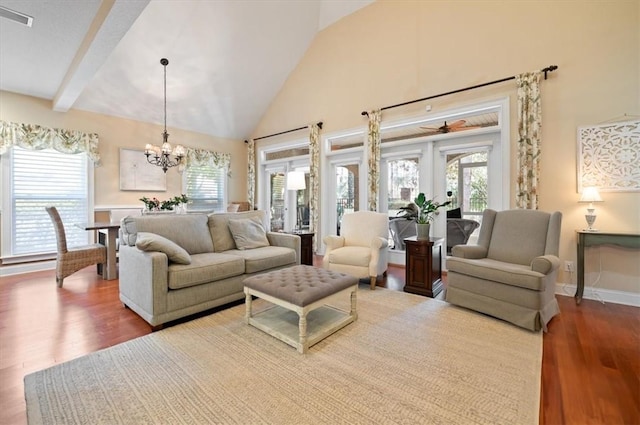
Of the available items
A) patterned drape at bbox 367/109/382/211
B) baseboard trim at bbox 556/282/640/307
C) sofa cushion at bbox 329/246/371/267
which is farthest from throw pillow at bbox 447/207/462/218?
sofa cushion at bbox 329/246/371/267

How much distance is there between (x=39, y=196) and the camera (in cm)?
470

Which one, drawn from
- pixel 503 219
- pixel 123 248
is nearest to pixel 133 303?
pixel 123 248

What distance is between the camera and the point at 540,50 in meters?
3.46

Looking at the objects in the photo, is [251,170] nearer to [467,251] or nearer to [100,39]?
[100,39]

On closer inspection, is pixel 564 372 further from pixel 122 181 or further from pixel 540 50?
pixel 122 181

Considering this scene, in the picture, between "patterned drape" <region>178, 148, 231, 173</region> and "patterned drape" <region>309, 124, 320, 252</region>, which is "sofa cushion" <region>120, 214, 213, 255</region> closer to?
"patterned drape" <region>309, 124, 320, 252</region>

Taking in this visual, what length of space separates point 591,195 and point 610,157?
470mm

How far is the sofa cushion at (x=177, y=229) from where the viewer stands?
2.87 meters

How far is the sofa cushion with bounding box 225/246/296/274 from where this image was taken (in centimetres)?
311

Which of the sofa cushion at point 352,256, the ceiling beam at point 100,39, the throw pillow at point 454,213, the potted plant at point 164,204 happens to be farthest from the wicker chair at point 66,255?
the throw pillow at point 454,213

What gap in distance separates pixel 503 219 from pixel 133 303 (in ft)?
13.2

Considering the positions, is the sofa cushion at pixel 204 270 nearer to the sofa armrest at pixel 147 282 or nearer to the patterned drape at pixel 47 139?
the sofa armrest at pixel 147 282

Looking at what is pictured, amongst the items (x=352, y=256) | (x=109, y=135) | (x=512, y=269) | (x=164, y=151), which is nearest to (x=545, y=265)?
(x=512, y=269)

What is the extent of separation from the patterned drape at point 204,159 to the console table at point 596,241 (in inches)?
264
